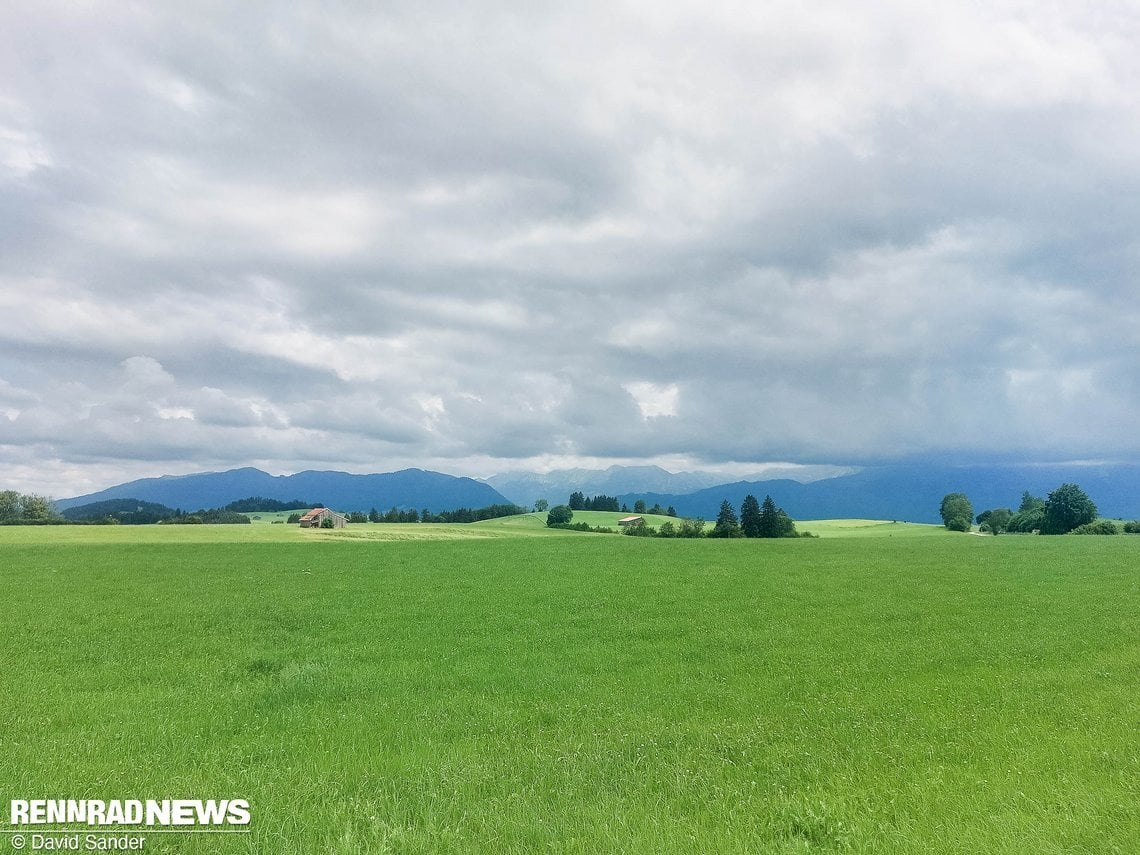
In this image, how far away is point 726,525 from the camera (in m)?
138

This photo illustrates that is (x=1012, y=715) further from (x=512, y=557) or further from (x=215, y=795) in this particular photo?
(x=512, y=557)

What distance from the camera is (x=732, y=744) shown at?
11859 millimetres

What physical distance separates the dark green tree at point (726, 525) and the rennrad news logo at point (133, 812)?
13187cm

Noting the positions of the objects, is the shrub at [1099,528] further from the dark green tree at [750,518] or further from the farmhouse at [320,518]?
the farmhouse at [320,518]

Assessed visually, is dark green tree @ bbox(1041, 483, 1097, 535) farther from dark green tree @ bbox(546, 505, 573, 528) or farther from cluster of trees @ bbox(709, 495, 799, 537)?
dark green tree @ bbox(546, 505, 573, 528)

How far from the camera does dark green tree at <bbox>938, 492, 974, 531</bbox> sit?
475 feet

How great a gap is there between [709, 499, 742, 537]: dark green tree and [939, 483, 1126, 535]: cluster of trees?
5086 cm

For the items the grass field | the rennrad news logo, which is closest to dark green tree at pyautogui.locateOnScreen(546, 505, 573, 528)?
the grass field

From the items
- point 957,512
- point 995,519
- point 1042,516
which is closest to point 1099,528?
point 1042,516

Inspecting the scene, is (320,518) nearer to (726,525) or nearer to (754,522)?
(726,525)

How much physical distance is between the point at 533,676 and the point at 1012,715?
36.2 feet

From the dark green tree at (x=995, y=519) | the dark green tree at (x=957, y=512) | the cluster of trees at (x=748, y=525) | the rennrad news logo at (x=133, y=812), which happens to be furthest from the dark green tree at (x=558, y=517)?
the rennrad news logo at (x=133, y=812)

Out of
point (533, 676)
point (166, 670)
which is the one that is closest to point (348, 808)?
point (533, 676)

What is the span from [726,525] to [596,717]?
426ft
